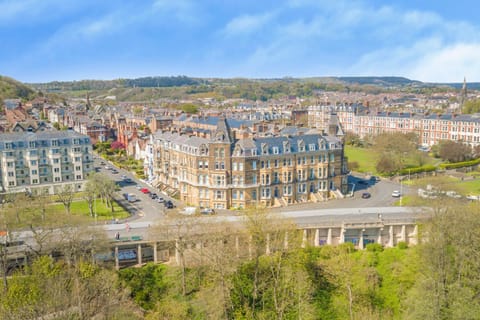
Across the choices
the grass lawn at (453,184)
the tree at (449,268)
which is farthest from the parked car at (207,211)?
the grass lawn at (453,184)

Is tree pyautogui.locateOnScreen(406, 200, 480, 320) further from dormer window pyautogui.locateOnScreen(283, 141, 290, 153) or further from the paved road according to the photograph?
the paved road

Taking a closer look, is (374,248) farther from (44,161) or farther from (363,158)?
(363,158)

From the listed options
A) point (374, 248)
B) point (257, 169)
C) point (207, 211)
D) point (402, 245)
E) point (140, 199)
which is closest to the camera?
point (374, 248)

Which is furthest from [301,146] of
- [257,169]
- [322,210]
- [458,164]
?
[458,164]

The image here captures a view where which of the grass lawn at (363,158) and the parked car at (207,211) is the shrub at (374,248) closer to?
the parked car at (207,211)

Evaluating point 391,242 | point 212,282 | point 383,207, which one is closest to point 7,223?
point 212,282

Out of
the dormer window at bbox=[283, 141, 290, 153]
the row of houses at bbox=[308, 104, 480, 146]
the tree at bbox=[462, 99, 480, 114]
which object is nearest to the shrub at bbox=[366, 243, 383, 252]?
the dormer window at bbox=[283, 141, 290, 153]
